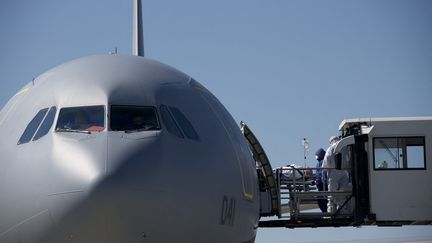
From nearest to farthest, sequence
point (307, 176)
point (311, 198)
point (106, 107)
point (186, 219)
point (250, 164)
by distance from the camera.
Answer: point (186, 219) → point (106, 107) → point (250, 164) → point (311, 198) → point (307, 176)

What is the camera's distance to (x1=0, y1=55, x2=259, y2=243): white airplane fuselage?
1082 centimetres

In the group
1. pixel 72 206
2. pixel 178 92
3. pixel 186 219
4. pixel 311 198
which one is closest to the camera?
pixel 72 206

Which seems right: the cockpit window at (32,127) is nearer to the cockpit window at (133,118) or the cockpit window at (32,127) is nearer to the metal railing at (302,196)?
the cockpit window at (133,118)

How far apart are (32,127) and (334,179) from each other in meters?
9.12

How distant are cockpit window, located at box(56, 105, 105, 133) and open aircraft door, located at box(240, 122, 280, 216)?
20.4ft

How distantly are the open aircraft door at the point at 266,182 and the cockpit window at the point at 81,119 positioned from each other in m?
6.22

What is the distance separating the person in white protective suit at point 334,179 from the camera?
20078 mm

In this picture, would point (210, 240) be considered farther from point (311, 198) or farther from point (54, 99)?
point (311, 198)

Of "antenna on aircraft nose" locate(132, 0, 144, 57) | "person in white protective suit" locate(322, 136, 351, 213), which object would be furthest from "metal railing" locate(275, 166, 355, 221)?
"antenna on aircraft nose" locate(132, 0, 144, 57)

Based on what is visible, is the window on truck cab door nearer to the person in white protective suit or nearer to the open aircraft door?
the person in white protective suit

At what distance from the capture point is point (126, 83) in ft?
41.7

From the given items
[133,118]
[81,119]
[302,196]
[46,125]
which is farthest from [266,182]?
[46,125]

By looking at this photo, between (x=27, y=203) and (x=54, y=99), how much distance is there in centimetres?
183

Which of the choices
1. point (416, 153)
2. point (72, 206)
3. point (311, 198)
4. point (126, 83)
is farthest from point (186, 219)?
point (416, 153)
